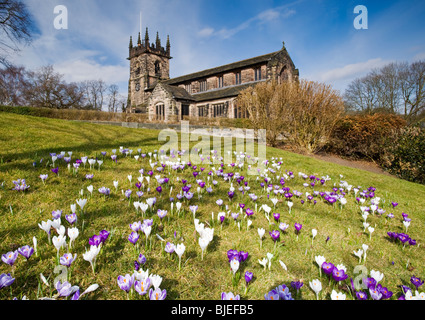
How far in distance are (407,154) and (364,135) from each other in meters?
2.96

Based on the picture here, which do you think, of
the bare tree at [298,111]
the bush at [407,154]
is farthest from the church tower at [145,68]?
the bush at [407,154]

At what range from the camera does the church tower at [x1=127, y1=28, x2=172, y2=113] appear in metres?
45.4

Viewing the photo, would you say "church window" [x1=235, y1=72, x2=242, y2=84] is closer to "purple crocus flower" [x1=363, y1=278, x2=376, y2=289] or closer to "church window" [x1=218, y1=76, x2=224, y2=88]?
"church window" [x1=218, y1=76, x2=224, y2=88]

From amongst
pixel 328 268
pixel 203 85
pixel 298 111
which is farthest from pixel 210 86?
pixel 328 268

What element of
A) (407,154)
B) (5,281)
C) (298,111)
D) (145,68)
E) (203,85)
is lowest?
(5,281)

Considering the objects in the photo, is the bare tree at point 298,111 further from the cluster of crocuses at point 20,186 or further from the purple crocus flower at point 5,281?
the purple crocus flower at point 5,281

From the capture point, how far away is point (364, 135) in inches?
473

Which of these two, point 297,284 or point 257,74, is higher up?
point 257,74

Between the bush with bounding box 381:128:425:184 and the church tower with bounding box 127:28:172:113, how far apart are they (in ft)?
140

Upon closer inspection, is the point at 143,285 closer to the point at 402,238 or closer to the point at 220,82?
the point at 402,238

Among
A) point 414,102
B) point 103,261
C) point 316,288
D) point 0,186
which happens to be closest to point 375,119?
point 316,288
